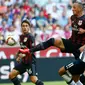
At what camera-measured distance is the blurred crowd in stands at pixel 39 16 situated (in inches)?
764

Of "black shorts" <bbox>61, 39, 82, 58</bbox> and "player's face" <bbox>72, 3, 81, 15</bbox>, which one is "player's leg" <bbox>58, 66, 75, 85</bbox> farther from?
"player's face" <bbox>72, 3, 81, 15</bbox>

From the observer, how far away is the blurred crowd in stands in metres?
19.4

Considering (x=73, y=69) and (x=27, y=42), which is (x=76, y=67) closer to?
(x=73, y=69)

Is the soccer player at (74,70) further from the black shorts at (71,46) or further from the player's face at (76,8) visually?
the player's face at (76,8)

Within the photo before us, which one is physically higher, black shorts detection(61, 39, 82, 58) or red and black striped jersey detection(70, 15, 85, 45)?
red and black striped jersey detection(70, 15, 85, 45)

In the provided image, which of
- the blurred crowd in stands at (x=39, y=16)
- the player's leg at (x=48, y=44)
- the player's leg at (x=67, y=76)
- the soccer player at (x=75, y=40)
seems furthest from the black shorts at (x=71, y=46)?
the blurred crowd in stands at (x=39, y=16)

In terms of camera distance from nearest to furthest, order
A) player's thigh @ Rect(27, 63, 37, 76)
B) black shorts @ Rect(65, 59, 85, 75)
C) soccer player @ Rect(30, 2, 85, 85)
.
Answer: black shorts @ Rect(65, 59, 85, 75) < soccer player @ Rect(30, 2, 85, 85) < player's thigh @ Rect(27, 63, 37, 76)

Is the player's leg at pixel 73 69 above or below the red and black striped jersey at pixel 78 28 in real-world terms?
below

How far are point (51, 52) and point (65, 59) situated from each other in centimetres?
71

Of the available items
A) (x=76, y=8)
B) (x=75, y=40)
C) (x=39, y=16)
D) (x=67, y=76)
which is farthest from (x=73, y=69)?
(x=39, y=16)

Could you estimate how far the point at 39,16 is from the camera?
20.6m

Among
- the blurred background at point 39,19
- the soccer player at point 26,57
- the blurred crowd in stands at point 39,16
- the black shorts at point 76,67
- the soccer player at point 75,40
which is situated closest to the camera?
the black shorts at point 76,67

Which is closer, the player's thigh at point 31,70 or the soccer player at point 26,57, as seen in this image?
the soccer player at point 26,57

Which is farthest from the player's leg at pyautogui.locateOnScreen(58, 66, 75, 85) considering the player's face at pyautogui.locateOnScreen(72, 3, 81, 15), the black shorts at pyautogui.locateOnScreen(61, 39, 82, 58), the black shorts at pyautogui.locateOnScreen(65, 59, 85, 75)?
the player's face at pyautogui.locateOnScreen(72, 3, 81, 15)
